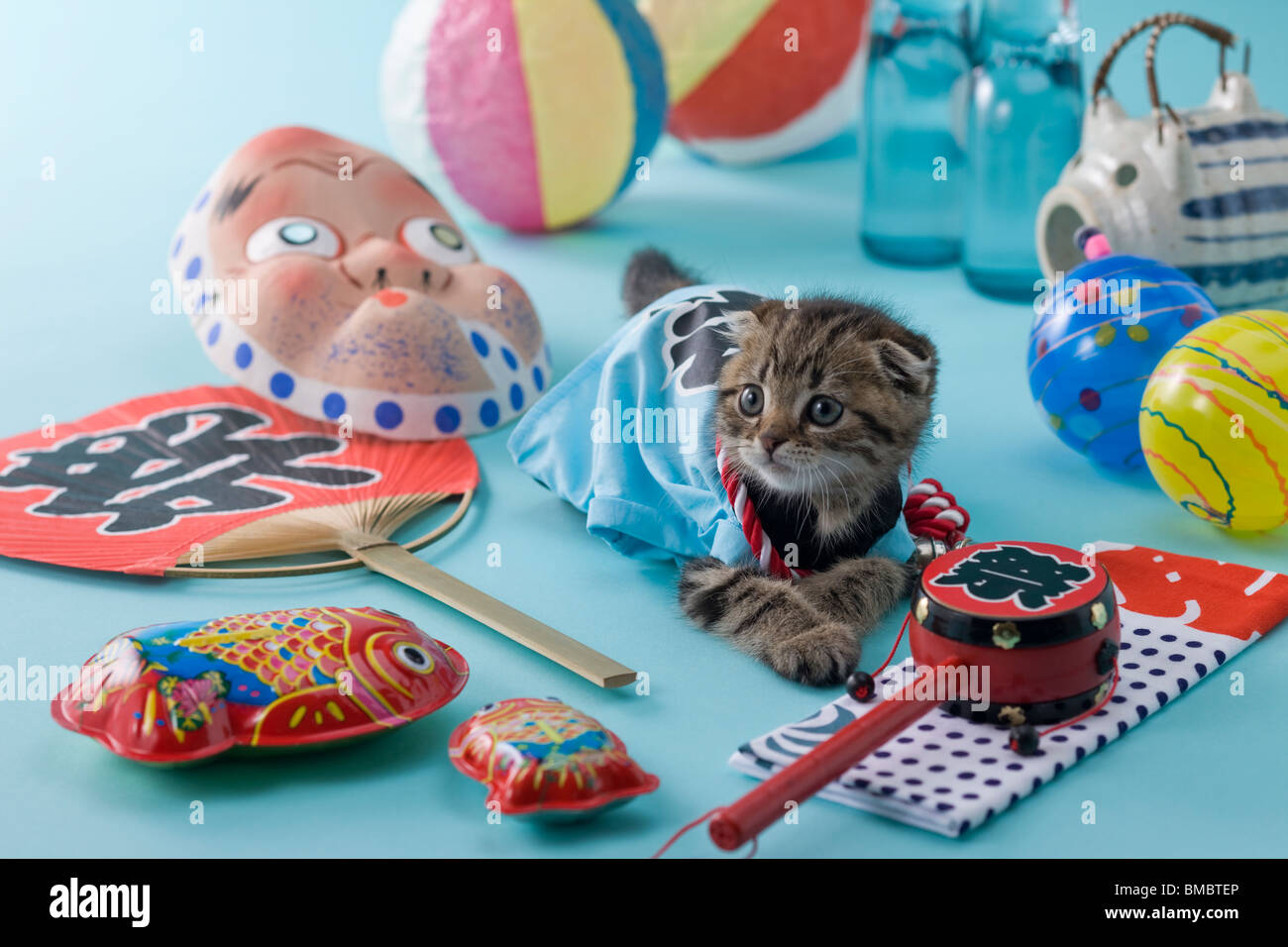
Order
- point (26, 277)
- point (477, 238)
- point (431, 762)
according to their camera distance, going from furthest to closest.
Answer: point (477, 238), point (26, 277), point (431, 762)

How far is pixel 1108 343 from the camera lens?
6.45 feet

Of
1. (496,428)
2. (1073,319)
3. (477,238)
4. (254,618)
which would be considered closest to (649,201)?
(477,238)

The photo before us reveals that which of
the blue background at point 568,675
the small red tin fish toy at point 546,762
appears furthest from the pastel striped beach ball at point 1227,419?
the small red tin fish toy at point 546,762

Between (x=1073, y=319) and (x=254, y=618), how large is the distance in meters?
1.23

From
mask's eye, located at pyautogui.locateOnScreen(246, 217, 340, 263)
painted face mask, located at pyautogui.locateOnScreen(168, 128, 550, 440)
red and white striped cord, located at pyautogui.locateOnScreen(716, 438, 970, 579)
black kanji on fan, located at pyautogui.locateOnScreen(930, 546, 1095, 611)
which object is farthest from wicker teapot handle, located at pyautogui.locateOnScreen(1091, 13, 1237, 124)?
mask's eye, located at pyautogui.locateOnScreen(246, 217, 340, 263)

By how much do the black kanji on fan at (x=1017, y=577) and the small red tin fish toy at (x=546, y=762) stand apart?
0.38 metres

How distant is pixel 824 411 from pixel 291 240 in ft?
3.89

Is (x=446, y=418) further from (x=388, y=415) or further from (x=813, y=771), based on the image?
(x=813, y=771)

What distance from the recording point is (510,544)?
1.94 m

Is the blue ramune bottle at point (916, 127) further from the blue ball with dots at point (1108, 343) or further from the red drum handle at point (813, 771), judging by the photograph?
the red drum handle at point (813, 771)

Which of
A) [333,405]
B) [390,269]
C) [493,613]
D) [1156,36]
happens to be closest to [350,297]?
[390,269]

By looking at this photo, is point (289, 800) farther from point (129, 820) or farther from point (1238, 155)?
point (1238, 155)

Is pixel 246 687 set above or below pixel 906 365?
below

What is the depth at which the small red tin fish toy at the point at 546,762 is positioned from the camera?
49.1 inches
